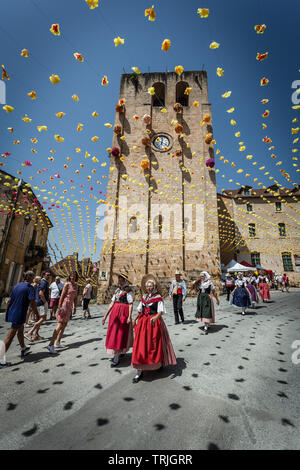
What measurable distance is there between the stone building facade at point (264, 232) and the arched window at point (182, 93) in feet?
41.3

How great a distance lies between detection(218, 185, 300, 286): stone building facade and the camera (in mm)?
25953

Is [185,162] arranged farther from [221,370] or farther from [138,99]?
[221,370]

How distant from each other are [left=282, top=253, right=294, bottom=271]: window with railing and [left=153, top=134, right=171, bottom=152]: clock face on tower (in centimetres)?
1962

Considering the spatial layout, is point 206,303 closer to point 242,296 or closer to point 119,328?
point 119,328

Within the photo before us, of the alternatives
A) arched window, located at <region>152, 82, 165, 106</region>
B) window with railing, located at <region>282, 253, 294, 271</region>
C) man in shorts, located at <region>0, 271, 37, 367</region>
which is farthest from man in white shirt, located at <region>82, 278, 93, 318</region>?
window with railing, located at <region>282, 253, 294, 271</region>

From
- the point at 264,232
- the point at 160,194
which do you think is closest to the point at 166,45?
the point at 160,194

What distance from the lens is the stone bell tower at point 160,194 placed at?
54.8 ft

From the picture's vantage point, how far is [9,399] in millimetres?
2982

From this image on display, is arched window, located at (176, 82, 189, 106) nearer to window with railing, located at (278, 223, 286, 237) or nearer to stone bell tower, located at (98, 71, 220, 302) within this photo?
stone bell tower, located at (98, 71, 220, 302)

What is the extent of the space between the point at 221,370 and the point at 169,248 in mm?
13125

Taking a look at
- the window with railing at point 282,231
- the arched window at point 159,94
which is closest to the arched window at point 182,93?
the arched window at point 159,94

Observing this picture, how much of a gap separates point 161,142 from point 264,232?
17.9 metres

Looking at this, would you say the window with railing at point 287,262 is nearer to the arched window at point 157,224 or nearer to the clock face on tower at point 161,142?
the arched window at point 157,224

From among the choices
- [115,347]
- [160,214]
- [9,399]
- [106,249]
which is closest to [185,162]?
[160,214]
